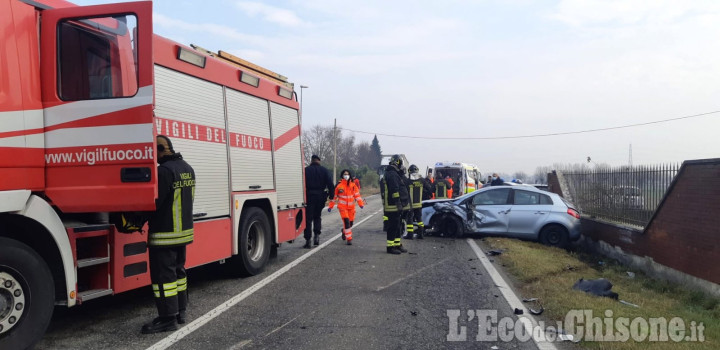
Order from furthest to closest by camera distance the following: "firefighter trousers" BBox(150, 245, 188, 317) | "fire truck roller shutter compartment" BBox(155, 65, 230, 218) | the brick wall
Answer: the brick wall
"fire truck roller shutter compartment" BBox(155, 65, 230, 218)
"firefighter trousers" BBox(150, 245, 188, 317)

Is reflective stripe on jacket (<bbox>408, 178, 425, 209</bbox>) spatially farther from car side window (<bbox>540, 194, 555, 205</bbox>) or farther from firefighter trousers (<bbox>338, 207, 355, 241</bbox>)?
car side window (<bbox>540, 194, 555, 205</bbox>)

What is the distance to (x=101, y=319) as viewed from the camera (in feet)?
18.6

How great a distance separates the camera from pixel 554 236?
12.6 meters

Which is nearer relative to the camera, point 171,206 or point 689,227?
point 171,206

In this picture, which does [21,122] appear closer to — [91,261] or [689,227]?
[91,261]

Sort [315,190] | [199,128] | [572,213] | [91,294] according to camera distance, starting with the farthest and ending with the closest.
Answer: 1. [572,213]
2. [315,190]
3. [199,128]
4. [91,294]

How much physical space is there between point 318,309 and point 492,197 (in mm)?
8151

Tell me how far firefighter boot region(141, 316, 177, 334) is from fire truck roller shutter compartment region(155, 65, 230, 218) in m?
1.51

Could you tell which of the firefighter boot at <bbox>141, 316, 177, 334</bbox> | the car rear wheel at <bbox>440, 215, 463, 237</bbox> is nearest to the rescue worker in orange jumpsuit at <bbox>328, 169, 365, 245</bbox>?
the car rear wheel at <bbox>440, 215, 463, 237</bbox>

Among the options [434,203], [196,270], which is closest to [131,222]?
[196,270]

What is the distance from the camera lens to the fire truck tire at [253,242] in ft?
25.5

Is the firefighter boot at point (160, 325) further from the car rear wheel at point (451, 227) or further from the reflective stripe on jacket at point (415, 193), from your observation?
the car rear wheel at point (451, 227)

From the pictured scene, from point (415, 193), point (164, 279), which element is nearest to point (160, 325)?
point (164, 279)

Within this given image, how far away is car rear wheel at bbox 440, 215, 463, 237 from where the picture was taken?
13570 millimetres
